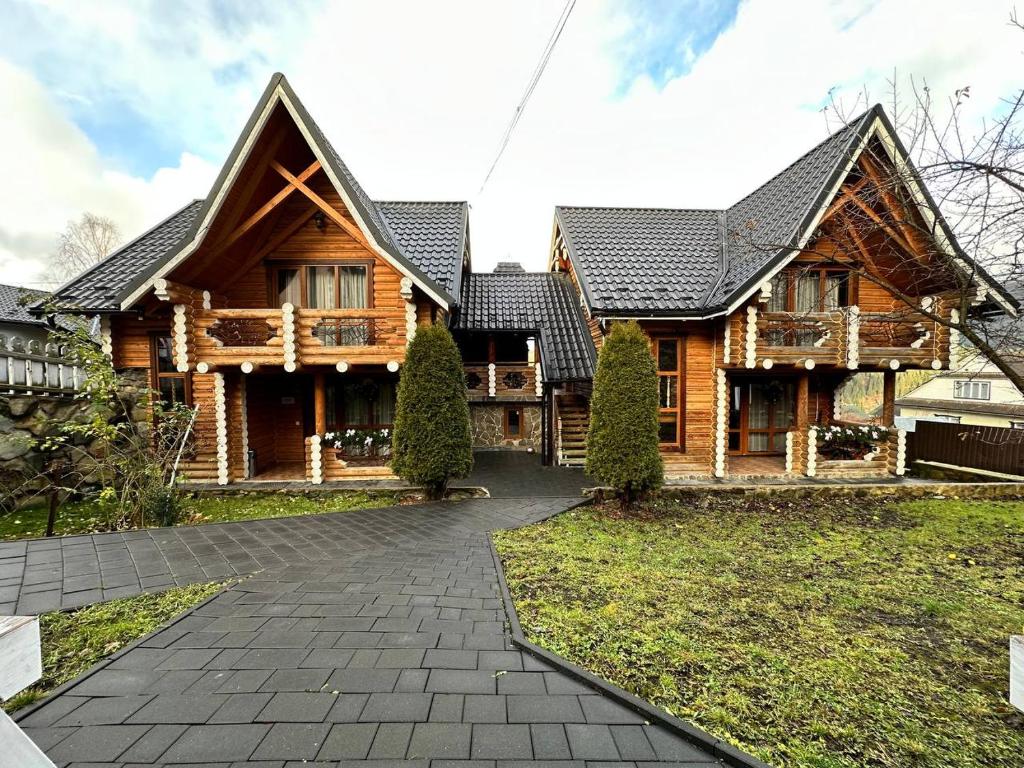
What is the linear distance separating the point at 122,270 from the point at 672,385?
1347 centimetres

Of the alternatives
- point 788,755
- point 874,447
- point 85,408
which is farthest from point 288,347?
point 874,447

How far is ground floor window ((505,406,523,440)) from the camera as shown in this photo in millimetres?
12367

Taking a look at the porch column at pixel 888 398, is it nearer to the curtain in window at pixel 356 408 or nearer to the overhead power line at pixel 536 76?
the overhead power line at pixel 536 76

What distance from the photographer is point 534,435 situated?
12.3 metres

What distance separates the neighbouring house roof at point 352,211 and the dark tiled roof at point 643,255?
11.0ft

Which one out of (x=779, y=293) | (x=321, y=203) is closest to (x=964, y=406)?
(x=779, y=293)

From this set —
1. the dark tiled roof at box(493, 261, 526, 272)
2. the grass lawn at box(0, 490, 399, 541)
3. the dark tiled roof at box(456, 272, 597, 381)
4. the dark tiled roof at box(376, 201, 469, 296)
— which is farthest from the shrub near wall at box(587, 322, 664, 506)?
the dark tiled roof at box(493, 261, 526, 272)

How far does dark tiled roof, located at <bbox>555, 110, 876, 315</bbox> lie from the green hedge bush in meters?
3.77

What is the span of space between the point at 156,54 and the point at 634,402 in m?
13.7

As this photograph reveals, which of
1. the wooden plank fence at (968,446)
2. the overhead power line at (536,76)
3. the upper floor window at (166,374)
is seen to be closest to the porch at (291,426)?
the upper floor window at (166,374)

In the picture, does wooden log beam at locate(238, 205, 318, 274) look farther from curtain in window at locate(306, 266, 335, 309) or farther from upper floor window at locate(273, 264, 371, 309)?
curtain in window at locate(306, 266, 335, 309)

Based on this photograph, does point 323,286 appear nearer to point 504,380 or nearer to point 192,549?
point 504,380

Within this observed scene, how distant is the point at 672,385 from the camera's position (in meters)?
9.67

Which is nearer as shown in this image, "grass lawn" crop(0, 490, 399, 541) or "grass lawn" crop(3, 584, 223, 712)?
"grass lawn" crop(3, 584, 223, 712)
